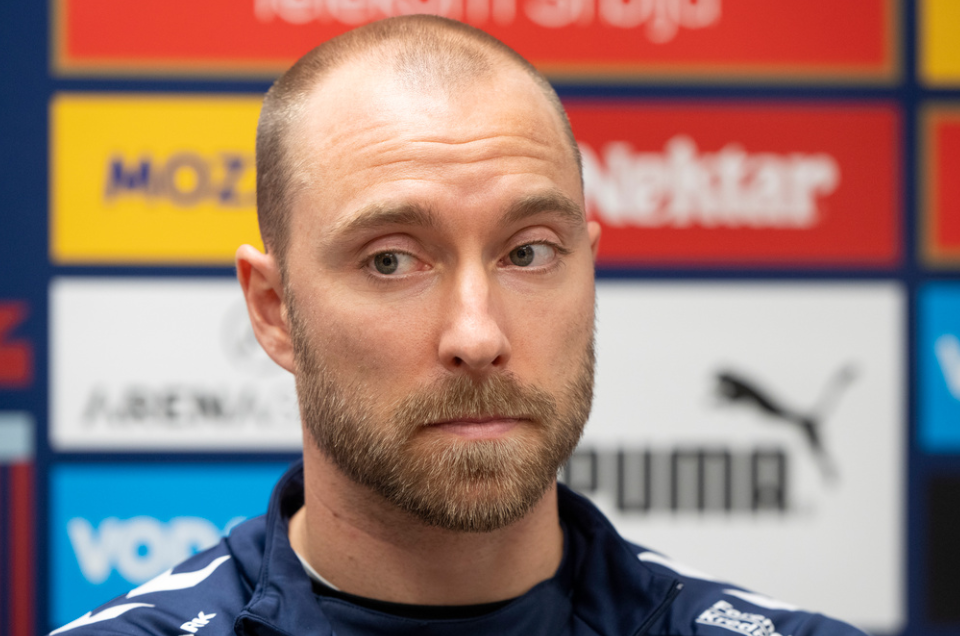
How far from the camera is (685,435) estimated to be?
1722 millimetres

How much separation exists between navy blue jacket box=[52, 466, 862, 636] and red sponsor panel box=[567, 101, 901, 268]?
2.77 feet

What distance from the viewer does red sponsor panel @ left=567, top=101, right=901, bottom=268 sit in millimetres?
1741

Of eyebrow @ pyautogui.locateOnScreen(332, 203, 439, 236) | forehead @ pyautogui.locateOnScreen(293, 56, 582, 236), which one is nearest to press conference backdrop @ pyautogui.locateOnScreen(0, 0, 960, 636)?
forehead @ pyautogui.locateOnScreen(293, 56, 582, 236)

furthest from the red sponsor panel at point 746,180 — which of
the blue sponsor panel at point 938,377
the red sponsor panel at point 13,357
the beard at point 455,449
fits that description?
the red sponsor panel at point 13,357

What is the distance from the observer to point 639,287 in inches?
68.3

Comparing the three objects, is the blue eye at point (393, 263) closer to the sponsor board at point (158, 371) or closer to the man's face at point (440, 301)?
the man's face at point (440, 301)

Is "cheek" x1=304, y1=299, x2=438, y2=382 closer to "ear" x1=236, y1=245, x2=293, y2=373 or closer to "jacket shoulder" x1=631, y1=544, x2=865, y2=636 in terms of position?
"ear" x1=236, y1=245, x2=293, y2=373

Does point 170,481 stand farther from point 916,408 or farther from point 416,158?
point 916,408

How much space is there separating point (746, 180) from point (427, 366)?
3.67 feet

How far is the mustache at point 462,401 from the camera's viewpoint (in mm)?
833

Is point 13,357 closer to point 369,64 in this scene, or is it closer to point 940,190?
point 369,64

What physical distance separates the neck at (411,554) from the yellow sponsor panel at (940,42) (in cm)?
135

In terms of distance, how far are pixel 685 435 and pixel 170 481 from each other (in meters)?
1.00

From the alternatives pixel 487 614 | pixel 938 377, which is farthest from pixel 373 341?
pixel 938 377
